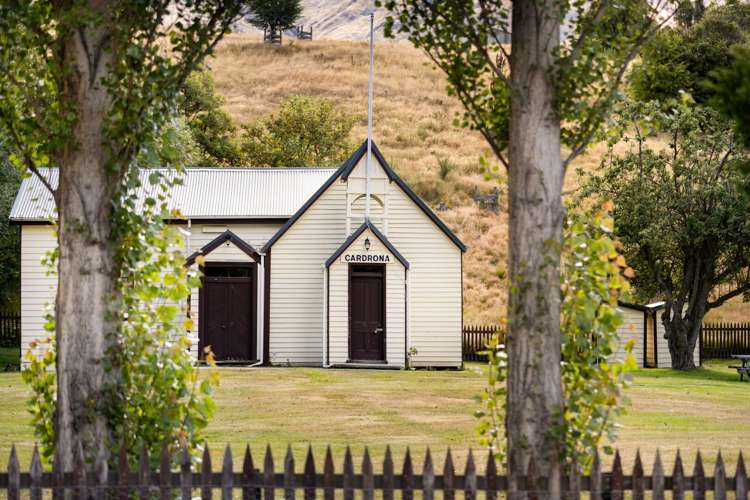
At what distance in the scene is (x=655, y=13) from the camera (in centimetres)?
926

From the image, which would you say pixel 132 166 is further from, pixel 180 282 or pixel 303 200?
pixel 303 200

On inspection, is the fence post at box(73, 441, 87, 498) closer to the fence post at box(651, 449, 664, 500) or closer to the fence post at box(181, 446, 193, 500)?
the fence post at box(181, 446, 193, 500)

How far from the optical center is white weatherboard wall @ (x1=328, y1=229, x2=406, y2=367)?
3173 cm

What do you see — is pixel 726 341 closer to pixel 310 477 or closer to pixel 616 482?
pixel 616 482

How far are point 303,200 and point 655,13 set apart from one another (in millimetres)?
25271

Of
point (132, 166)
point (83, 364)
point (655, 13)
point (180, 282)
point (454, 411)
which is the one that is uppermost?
point (655, 13)

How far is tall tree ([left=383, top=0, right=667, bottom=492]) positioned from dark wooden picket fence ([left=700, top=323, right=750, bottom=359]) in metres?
34.6

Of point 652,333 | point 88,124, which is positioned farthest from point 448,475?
point 652,333

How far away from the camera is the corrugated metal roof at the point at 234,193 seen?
33406 mm

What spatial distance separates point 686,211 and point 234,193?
14.5m

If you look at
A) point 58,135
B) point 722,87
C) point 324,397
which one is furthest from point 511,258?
point 324,397

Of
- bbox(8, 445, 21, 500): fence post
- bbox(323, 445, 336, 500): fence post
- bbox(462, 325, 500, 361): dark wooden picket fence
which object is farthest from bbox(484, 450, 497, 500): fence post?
bbox(462, 325, 500, 361): dark wooden picket fence

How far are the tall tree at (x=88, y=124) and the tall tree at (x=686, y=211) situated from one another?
84.1 ft

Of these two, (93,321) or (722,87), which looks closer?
(722,87)
